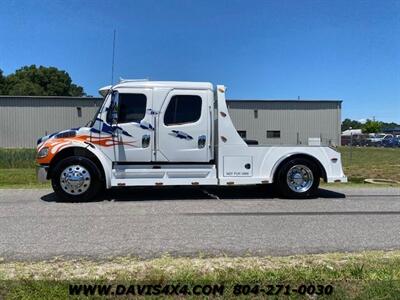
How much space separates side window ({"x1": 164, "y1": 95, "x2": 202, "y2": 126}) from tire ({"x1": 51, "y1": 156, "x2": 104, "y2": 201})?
186 centimetres

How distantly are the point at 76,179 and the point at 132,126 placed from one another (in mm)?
1600

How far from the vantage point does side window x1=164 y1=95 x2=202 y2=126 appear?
9.80 m

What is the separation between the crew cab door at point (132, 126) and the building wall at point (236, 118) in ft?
133

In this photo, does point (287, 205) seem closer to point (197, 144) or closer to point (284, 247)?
point (197, 144)

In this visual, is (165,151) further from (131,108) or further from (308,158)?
(308,158)

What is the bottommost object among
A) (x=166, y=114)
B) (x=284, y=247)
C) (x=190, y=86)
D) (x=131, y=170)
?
(x=284, y=247)

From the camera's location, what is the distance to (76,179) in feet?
31.3

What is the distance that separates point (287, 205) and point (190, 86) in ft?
10.7

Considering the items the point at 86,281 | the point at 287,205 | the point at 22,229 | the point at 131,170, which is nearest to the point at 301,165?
the point at 287,205

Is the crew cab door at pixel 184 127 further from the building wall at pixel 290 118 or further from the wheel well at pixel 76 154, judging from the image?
the building wall at pixel 290 118

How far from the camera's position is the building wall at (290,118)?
179 ft

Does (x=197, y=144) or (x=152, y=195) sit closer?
(x=197, y=144)

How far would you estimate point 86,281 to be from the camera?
14.4ft

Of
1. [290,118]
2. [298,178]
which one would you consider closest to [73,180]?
[298,178]
